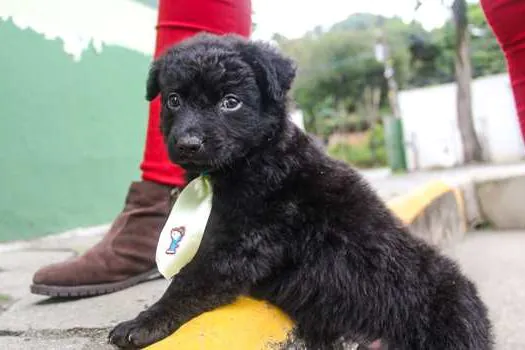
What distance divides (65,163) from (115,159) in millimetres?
659

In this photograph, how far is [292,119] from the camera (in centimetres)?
233

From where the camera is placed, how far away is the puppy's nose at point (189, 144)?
191 cm

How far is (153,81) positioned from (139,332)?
0.92m

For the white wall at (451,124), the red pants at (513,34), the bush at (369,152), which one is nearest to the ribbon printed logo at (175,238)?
the red pants at (513,34)

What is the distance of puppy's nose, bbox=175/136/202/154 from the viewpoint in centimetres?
191

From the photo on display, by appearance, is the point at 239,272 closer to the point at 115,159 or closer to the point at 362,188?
the point at 362,188

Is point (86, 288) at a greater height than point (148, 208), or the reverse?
point (148, 208)

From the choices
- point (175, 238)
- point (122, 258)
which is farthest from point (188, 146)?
point (122, 258)

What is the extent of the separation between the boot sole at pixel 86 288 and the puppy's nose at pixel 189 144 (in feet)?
2.85

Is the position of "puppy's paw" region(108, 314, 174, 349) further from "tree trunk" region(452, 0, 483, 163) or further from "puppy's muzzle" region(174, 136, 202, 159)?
"tree trunk" region(452, 0, 483, 163)

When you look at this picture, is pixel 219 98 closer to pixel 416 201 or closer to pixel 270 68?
pixel 270 68

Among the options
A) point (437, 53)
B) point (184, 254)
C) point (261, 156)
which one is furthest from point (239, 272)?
point (437, 53)

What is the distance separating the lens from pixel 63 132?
473cm

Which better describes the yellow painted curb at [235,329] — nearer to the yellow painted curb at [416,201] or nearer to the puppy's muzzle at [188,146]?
the puppy's muzzle at [188,146]
